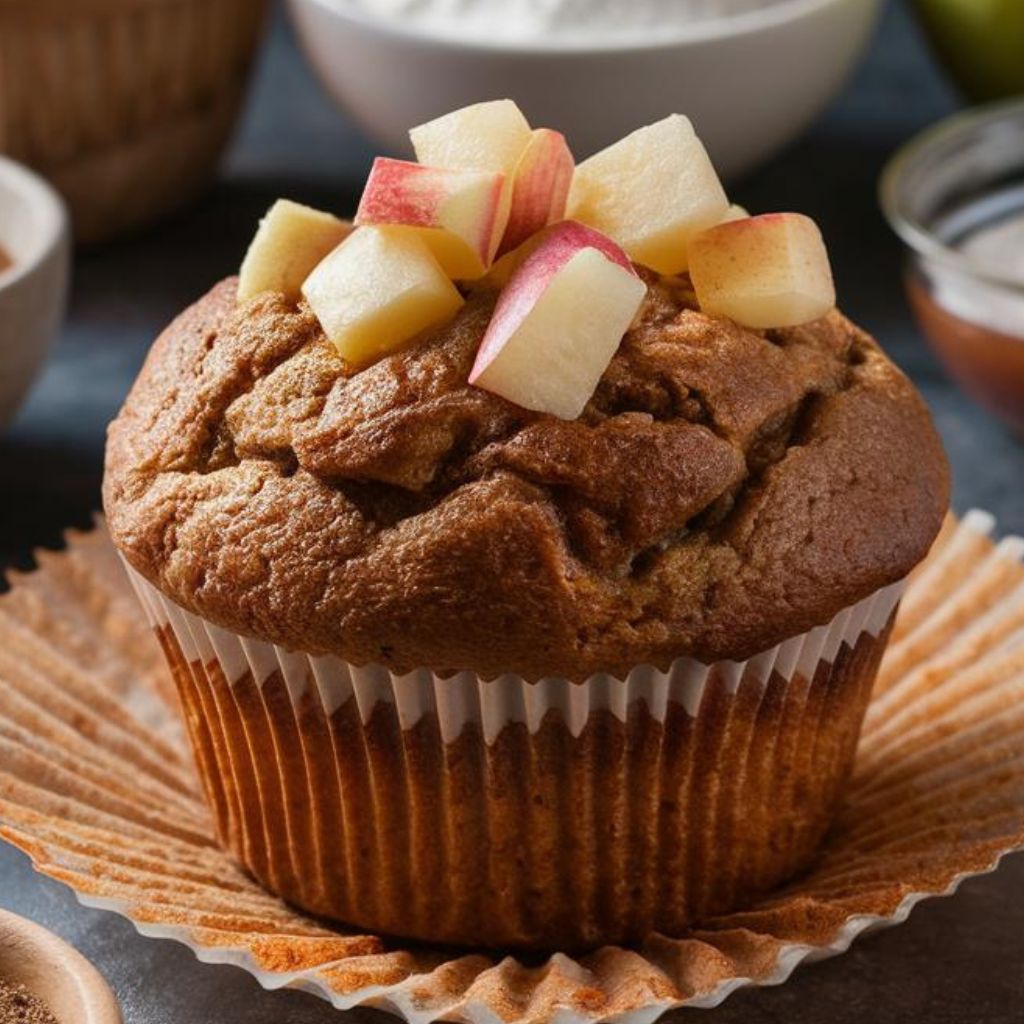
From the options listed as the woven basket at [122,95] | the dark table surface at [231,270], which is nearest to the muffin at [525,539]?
the dark table surface at [231,270]

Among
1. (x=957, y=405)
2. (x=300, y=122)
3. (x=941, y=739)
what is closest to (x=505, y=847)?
(x=941, y=739)

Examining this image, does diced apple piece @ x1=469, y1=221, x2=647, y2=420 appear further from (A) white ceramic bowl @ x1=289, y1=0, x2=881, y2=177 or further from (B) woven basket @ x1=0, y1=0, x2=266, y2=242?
(B) woven basket @ x1=0, y1=0, x2=266, y2=242

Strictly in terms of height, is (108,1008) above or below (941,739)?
above

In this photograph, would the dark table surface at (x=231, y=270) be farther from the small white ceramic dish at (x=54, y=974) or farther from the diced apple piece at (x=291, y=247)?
the diced apple piece at (x=291, y=247)

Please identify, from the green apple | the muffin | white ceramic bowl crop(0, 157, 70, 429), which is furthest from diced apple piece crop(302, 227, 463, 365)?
the green apple

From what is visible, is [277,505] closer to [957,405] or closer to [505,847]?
[505,847]
